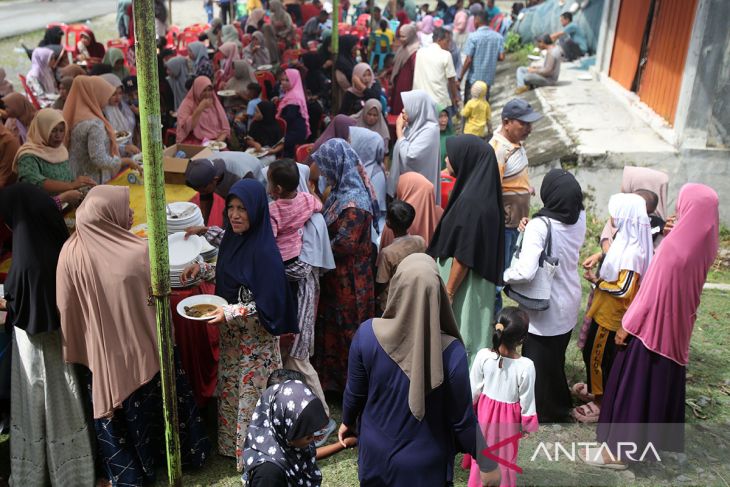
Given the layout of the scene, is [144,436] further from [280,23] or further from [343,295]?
[280,23]

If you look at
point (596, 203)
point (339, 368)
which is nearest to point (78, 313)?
point (339, 368)

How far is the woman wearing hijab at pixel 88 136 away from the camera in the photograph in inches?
207

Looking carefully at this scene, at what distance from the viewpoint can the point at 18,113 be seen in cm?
604

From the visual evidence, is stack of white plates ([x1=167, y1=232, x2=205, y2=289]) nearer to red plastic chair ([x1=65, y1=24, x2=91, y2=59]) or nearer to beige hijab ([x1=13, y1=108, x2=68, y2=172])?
beige hijab ([x1=13, y1=108, x2=68, y2=172])

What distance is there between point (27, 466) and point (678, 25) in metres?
8.41

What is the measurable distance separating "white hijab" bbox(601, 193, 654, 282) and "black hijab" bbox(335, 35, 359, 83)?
5.33 metres

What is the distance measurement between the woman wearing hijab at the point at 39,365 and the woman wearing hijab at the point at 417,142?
2857 millimetres

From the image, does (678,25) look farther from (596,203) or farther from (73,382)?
(73,382)

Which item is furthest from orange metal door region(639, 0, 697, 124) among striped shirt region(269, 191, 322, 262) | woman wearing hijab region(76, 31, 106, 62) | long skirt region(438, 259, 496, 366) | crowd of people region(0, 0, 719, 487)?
woman wearing hijab region(76, 31, 106, 62)

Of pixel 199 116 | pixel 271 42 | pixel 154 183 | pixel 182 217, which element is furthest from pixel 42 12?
pixel 154 183

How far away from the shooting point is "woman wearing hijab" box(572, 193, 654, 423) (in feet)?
12.9

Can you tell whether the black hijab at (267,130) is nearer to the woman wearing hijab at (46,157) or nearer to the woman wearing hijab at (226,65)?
the woman wearing hijab at (226,65)

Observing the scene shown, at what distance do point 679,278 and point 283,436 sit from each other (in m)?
2.29

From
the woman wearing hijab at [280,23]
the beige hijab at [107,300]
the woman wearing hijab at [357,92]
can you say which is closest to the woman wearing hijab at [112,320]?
the beige hijab at [107,300]
